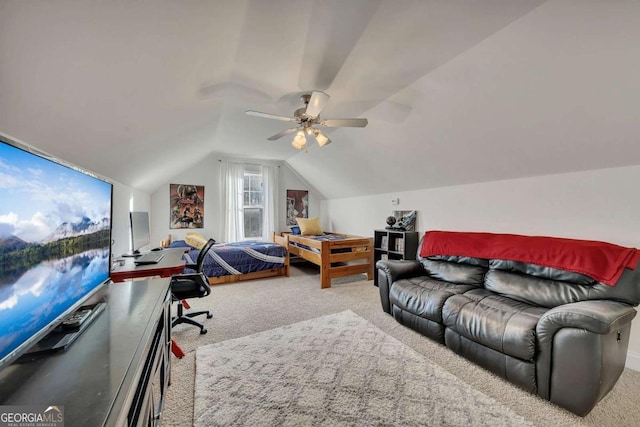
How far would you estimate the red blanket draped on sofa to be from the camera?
6.31 ft

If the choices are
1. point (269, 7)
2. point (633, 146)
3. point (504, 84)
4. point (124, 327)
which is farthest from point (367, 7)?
point (633, 146)

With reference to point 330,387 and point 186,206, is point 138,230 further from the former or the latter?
point 186,206

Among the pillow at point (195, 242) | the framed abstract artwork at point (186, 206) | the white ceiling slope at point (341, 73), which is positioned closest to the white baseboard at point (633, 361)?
the white ceiling slope at point (341, 73)

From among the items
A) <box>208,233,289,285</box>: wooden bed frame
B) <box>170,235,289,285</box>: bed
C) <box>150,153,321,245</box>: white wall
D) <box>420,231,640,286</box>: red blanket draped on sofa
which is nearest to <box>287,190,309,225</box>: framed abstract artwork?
<box>150,153,321,245</box>: white wall

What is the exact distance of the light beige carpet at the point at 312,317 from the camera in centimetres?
159

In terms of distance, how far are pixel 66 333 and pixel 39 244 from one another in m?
0.41

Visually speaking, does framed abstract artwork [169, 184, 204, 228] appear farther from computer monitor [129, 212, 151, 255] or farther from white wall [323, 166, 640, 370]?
white wall [323, 166, 640, 370]

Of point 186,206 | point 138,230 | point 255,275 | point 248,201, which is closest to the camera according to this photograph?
point 138,230

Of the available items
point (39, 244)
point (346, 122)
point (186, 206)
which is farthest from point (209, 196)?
point (39, 244)

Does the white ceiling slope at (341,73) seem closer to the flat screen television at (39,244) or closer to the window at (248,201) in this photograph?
the flat screen television at (39,244)

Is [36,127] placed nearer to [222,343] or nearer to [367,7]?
[367,7]

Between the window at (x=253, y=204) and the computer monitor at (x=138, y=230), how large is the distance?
2843mm

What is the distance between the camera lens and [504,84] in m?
2.04

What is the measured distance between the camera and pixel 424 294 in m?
2.51
